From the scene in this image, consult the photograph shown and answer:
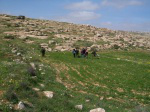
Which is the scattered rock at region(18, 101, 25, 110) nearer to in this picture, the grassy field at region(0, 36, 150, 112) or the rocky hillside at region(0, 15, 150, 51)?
the grassy field at region(0, 36, 150, 112)

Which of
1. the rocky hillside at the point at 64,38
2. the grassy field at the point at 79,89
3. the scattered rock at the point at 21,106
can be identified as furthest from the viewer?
the rocky hillside at the point at 64,38

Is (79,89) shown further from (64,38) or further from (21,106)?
(64,38)

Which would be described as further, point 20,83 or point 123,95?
point 123,95

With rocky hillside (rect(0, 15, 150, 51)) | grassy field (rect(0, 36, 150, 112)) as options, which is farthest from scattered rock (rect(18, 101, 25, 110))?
rocky hillside (rect(0, 15, 150, 51))

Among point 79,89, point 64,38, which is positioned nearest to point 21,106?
point 79,89

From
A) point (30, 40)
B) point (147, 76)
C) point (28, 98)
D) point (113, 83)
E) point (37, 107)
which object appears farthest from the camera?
point (30, 40)

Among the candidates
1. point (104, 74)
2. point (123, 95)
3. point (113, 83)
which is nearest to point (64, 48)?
point (104, 74)

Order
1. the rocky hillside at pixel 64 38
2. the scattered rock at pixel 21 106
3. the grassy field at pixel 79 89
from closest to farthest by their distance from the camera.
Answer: the scattered rock at pixel 21 106 < the grassy field at pixel 79 89 < the rocky hillside at pixel 64 38

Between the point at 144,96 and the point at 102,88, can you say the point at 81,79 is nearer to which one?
the point at 102,88

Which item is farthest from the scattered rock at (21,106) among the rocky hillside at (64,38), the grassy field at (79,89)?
the rocky hillside at (64,38)

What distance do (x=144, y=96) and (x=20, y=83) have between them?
39.2ft

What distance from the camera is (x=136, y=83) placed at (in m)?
23.7

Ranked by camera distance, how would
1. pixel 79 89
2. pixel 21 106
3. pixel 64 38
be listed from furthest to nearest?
1. pixel 64 38
2. pixel 79 89
3. pixel 21 106

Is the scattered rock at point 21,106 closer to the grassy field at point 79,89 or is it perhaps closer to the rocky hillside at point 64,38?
the grassy field at point 79,89
